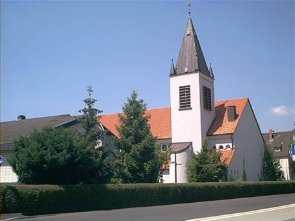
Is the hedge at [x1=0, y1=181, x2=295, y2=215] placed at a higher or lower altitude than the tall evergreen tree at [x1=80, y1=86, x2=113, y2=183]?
lower

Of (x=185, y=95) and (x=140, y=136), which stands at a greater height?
(x=185, y=95)

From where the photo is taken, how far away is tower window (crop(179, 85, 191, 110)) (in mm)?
54625

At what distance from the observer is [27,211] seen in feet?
74.4

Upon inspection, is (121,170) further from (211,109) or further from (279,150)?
(279,150)

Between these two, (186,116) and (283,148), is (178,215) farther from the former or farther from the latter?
(283,148)

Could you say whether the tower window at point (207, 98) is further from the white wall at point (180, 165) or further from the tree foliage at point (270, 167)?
the tree foliage at point (270, 167)

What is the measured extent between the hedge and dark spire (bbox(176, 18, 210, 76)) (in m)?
20.0

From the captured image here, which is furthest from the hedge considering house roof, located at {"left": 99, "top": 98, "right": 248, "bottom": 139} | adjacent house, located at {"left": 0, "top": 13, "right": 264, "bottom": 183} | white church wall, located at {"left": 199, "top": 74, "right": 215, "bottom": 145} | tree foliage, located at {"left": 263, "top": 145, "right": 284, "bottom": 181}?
tree foliage, located at {"left": 263, "top": 145, "right": 284, "bottom": 181}

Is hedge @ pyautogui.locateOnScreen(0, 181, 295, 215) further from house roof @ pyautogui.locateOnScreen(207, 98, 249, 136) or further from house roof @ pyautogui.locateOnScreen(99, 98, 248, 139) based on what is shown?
house roof @ pyautogui.locateOnScreen(99, 98, 248, 139)

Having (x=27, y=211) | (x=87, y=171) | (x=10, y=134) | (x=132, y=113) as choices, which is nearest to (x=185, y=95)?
(x=132, y=113)

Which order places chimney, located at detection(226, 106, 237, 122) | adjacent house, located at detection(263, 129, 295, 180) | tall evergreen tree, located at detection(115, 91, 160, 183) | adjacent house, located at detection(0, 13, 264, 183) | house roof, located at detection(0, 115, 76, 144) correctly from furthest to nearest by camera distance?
adjacent house, located at detection(263, 129, 295, 180), chimney, located at detection(226, 106, 237, 122), adjacent house, located at detection(0, 13, 264, 183), house roof, located at detection(0, 115, 76, 144), tall evergreen tree, located at detection(115, 91, 160, 183)

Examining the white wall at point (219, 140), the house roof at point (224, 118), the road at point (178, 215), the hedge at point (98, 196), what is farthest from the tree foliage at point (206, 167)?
the road at point (178, 215)

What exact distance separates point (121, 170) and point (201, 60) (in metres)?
23.4

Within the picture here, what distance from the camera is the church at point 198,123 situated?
171ft
